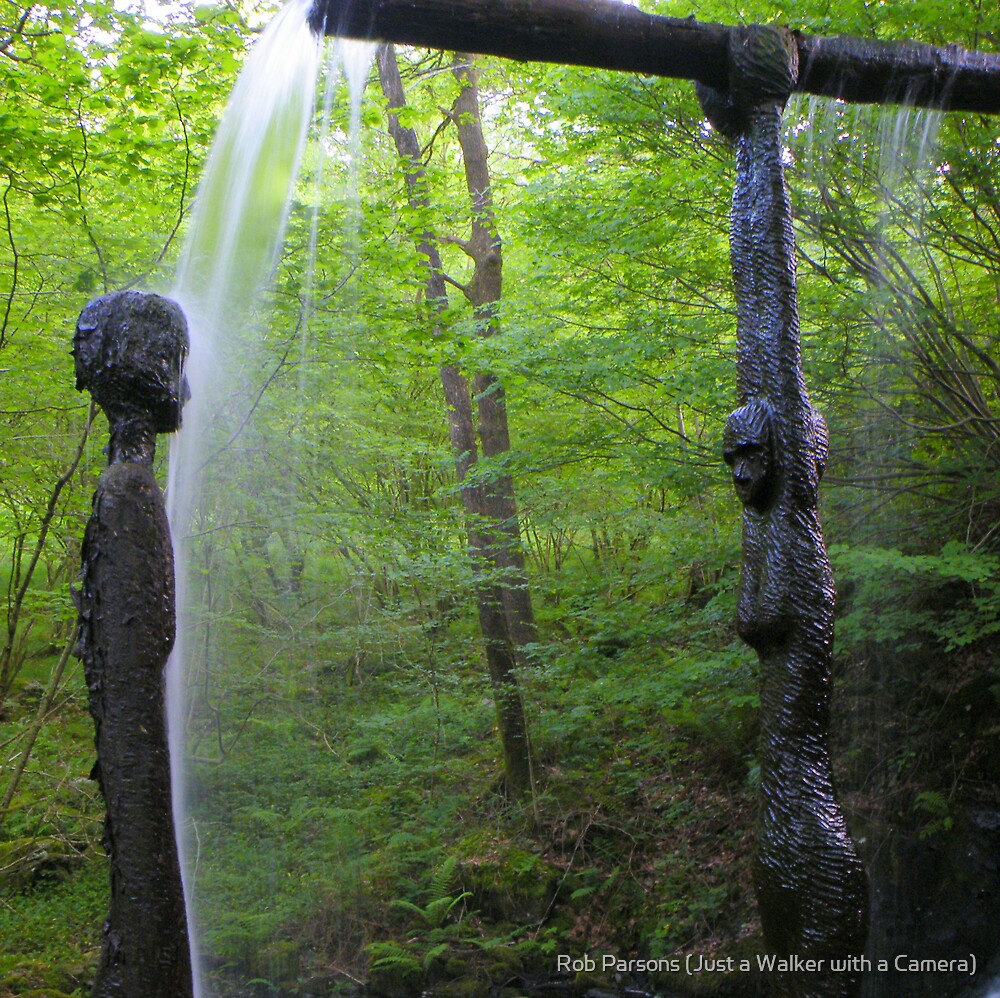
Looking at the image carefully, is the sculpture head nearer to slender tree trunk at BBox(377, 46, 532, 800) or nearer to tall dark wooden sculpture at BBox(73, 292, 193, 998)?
tall dark wooden sculpture at BBox(73, 292, 193, 998)

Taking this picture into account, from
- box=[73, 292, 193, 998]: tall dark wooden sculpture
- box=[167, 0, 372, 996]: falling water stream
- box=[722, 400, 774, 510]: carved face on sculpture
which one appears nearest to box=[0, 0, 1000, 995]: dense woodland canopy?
box=[167, 0, 372, 996]: falling water stream

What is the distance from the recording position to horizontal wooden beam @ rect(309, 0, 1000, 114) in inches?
118

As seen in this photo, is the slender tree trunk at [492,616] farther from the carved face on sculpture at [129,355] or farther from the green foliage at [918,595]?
the carved face on sculpture at [129,355]

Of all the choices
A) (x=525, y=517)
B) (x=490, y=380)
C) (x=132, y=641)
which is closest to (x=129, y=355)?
(x=132, y=641)

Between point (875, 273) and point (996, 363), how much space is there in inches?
45.7

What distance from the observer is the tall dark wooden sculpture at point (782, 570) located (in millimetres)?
2359

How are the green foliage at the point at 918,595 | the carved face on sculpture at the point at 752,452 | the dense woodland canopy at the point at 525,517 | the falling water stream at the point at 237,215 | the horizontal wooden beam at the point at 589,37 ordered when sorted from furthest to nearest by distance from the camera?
the dense woodland canopy at the point at 525,517 → the green foliage at the point at 918,595 → the falling water stream at the point at 237,215 → the horizontal wooden beam at the point at 589,37 → the carved face on sculpture at the point at 752,452

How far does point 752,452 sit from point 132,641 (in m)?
1.87

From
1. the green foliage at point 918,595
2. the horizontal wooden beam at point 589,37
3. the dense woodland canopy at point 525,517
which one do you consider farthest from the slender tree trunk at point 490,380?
the horizontal wooden beam at point 589,37

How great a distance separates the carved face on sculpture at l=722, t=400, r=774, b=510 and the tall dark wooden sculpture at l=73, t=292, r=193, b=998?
5.67 ft

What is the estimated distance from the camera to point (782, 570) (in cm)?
259

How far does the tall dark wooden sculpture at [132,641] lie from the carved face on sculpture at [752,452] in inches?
68.1

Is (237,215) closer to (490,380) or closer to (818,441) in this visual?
(818,441)

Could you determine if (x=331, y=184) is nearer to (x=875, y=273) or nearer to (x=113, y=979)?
(x=875, y=273)
